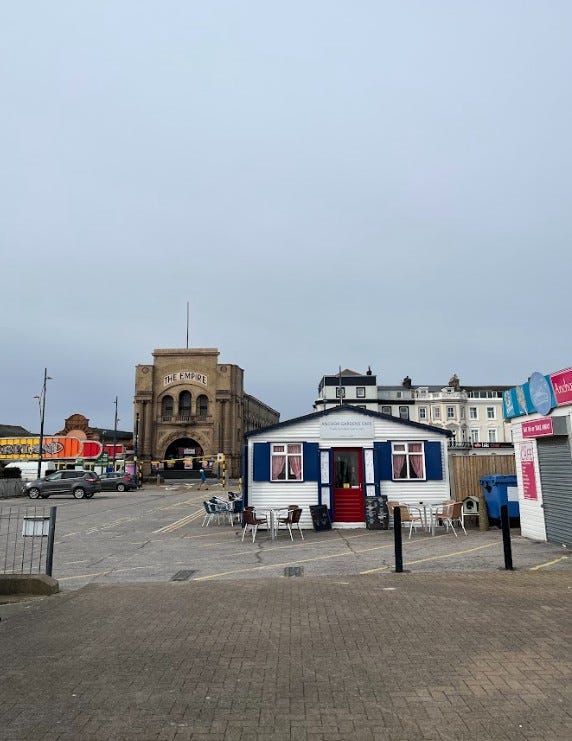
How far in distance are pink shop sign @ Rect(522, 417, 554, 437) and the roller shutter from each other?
28cm

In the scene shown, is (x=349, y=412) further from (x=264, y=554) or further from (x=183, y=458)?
(x=183, y=458)

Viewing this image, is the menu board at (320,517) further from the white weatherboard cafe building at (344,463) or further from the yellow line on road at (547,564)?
the yellow line on road at (547,564)

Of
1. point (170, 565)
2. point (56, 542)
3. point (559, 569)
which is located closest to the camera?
point (559, 569)

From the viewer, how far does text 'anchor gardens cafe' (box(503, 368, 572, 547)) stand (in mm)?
12508

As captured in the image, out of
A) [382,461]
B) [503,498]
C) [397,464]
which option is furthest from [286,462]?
[503,498]

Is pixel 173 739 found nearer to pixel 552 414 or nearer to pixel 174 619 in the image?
pixel 174 619

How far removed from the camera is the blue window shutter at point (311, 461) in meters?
18.4

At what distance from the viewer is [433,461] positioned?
732 inches

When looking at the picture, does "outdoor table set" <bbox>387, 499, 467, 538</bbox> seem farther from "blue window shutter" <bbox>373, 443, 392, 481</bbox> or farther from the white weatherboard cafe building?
"blue window shutter" <bbox>373, 443, 392, 481</bbox>

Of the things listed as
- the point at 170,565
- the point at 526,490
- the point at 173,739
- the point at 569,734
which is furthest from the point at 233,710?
the point at 526,490

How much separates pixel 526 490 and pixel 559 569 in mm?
4547

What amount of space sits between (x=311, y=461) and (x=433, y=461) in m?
3.93

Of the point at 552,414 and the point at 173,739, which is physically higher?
the point at 552,414

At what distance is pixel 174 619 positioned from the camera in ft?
23.8
